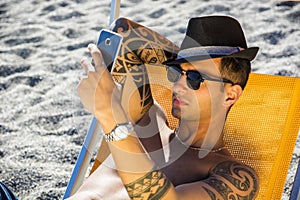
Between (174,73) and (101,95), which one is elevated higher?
(101,95)

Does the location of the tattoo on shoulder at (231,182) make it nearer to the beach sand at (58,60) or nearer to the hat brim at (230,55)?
the hat brim at (230,55)

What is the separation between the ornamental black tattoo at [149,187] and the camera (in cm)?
160

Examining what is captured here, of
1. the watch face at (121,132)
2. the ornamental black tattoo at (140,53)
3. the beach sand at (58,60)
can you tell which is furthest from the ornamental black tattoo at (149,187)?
the beach sand at (58,60)

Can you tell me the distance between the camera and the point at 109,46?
1748mm

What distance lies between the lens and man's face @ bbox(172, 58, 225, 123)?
6.14ft

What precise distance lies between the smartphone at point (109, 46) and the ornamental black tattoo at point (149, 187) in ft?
1.06

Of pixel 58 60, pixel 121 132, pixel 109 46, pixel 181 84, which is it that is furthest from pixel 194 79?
pixel 58 60

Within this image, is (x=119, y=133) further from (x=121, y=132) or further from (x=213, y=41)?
(x=213, y=41)

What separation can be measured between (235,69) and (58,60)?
6.57 feet

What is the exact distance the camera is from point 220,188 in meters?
1.76

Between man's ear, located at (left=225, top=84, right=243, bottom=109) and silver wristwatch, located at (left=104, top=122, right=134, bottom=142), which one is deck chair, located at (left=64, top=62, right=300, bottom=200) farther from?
silver wristwatch, located at (left=104, top=122, right=134, bottom=142)

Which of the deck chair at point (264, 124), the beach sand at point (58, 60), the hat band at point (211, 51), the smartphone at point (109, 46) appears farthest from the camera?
the beach sand at point (58, 60)

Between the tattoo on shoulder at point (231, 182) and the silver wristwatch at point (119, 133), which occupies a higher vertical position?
the silver wristwatch at point (119, 133)

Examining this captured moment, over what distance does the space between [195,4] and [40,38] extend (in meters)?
1.06
